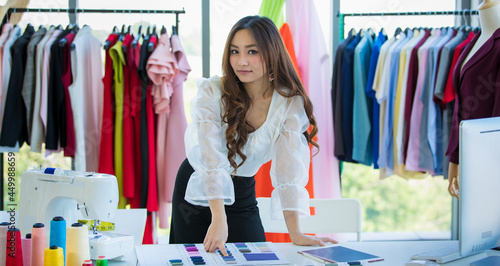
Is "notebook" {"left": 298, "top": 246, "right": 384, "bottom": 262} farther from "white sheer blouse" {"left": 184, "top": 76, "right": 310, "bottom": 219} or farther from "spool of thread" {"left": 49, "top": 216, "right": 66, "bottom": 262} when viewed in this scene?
"spool of thread" {"left": 49, "top": 216, "right": 66, "bottom": 262}

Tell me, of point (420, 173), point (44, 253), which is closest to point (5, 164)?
point (44, 253)

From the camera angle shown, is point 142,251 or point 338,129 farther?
point 338,129

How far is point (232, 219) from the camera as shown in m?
2.17

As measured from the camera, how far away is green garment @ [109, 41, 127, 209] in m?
3.19

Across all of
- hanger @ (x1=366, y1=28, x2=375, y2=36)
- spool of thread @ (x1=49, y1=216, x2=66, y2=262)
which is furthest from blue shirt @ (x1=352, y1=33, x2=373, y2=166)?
spool of thread @ (x1=49, y1=216, x2=66, y2=262)

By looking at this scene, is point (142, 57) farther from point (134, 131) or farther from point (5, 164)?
point (5, 164)

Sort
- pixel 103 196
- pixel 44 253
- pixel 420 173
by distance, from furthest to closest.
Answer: pixel 420 173
pixel 103 196
pixel 44 253

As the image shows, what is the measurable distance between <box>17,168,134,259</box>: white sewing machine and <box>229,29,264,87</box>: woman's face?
634mm

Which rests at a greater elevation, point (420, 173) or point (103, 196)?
point (103, 196)

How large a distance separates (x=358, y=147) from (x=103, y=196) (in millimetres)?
2012

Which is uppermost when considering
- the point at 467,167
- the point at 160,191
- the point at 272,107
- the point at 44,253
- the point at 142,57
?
the point at 142,57

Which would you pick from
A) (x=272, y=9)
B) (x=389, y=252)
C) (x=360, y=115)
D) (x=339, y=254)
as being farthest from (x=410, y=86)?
(x=339, y=254)

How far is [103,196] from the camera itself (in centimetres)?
170

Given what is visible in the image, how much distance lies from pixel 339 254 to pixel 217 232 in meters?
0.40
